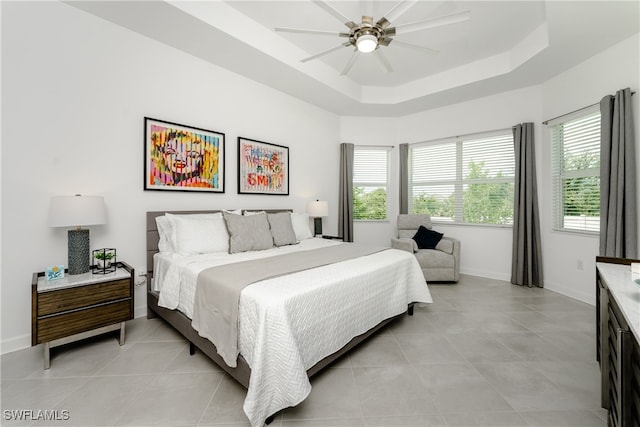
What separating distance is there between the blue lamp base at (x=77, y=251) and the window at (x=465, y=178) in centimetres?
479

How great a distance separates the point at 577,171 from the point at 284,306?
412cm

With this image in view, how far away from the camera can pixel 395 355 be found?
2.11 meters

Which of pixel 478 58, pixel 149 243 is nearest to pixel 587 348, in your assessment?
pixel 478 58

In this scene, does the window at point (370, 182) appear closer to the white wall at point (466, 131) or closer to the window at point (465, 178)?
the white wall at point (466, 131)

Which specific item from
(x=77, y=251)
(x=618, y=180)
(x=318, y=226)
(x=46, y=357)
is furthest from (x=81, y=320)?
(x=618, y=180)

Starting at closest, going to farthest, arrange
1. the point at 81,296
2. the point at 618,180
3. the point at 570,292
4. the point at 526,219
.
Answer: the point at 81,296 → the point at 618,180 → the point at 570,292 → the point at 526,219

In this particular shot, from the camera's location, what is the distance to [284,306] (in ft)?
4.73

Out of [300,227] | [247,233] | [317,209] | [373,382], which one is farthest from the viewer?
[317,209]

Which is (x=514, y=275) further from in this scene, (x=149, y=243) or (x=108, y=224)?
(x=108, y=224)

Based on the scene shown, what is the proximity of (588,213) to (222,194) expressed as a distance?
14.9ft

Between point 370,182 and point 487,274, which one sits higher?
point 370,182

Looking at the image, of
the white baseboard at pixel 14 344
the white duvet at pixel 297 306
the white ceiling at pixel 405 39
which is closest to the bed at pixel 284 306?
the white duvet at pixel 297 306

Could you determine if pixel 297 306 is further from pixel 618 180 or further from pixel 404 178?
pixel 404 178

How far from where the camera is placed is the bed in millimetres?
1380
